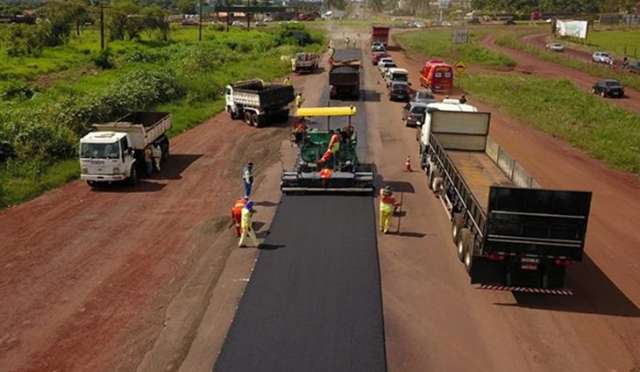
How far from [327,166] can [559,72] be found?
170 feet

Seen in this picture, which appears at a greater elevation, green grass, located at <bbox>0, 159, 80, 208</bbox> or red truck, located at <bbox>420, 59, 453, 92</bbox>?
red truck, located at <bbox>420, 59, 453, 92</bbox>

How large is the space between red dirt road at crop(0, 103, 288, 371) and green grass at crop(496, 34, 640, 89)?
43.9 metres

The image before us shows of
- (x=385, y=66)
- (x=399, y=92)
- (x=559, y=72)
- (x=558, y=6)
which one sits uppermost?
(x=558, y=6)

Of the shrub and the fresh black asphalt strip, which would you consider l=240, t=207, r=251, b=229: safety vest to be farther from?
the shrub

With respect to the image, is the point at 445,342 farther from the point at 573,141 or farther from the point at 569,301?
the point at 573,141

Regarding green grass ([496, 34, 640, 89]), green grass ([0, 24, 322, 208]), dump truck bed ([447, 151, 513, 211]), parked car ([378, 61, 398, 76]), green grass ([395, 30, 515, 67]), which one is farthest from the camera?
green grass ([395, 30, 515, 67])

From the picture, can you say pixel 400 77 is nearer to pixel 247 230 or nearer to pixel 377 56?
pixel 377 56

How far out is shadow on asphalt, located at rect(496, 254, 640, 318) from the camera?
1438 centimetres

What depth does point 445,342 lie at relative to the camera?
500 inches

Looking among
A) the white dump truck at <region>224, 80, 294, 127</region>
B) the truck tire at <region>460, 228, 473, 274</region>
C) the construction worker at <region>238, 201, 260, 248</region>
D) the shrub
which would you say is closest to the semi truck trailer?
the white dump truck at <region>224, 80, 294, 127</region>

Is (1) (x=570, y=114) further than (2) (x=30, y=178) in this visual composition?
Yes

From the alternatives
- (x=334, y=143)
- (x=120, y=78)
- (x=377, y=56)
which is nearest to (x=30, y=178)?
(x=334, y=143)

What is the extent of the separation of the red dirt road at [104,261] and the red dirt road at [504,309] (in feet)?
16.3

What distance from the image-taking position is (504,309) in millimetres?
14281
